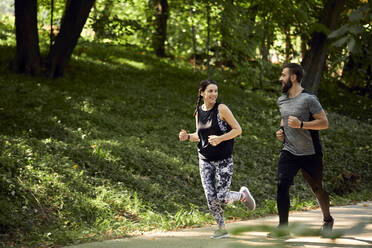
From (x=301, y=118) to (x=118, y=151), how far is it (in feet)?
18.3

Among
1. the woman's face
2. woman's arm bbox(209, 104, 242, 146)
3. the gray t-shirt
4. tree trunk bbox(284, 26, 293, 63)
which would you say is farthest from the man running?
tree trunk bbox(284, 26, 293, 63)

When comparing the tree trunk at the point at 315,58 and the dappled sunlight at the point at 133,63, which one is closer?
the tree trunk at the point at 315,58

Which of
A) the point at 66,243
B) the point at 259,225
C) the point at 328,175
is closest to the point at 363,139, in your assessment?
the point at 328,175

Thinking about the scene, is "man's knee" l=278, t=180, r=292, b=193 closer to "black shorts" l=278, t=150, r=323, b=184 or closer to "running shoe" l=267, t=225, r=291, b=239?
"black shorts" l=278, t=150, r=323, b=184

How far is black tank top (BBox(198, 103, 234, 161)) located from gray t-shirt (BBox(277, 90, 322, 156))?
0.75 m

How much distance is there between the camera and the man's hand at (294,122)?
5.42 m

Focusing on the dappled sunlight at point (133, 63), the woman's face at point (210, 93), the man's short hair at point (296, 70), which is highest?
the dappled sunlight at point (133, 63)

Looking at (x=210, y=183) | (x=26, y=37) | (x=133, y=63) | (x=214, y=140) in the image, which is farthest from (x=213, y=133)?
(x=133, y=63)

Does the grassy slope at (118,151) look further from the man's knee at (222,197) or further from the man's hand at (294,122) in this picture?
the man's hand at (294,122)

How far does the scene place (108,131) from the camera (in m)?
12.3

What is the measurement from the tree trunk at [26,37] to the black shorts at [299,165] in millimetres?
10776

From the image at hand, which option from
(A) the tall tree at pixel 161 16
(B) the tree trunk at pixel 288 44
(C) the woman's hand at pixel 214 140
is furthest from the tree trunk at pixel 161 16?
(C) the woman's hand at pixel 214 140

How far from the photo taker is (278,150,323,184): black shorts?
5.79 meters

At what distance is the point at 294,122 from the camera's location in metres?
5.44
